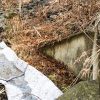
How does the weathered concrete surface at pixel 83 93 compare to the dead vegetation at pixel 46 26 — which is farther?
the dead vegetation at pixel 46 26

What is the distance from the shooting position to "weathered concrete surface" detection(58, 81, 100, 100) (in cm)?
536

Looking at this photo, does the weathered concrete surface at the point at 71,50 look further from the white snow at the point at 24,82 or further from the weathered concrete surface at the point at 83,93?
the weathered concrete surface at the point at 83,93

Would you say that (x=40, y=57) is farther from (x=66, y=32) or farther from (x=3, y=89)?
(x=3, y=89)

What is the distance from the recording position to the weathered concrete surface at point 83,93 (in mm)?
5363

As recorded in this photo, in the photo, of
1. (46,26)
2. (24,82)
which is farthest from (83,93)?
(46,26)

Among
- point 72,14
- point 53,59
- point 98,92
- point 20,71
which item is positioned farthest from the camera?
point 53,59

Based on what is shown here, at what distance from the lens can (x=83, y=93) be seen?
5406 millimetres

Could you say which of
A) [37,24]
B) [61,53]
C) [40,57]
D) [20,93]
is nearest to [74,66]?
[61,53]

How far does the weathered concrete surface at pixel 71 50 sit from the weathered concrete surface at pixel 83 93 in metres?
1.13

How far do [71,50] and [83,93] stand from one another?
166cm

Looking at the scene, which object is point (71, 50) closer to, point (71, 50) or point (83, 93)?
point (71, 50)

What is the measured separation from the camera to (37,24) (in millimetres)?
8711

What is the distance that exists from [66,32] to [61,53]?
490 millimetres

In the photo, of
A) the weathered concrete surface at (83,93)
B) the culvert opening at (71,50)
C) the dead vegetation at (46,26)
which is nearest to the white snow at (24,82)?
the dead vegetation at (46,26)
